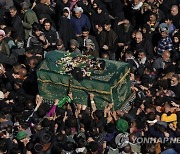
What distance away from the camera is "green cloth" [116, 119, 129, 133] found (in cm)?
1440

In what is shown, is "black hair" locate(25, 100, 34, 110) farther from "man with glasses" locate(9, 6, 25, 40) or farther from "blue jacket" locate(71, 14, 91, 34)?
"blue jacket" locate(71, 14, 91, 34)

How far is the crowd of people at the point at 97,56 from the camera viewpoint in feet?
46.9

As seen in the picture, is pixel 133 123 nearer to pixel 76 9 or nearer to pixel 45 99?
pixel 45 99

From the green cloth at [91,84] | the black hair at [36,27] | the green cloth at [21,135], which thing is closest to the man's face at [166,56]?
the green cloth at [91,84]

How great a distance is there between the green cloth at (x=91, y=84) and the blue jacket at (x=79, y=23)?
2.26m

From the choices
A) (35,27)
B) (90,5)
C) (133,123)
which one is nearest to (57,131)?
(133,123)

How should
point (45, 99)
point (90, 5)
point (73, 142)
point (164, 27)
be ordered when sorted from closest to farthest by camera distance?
point (73, 142)
point (45, 99)
point (164, 27)
point (90, 5)

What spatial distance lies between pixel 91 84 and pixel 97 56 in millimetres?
1893

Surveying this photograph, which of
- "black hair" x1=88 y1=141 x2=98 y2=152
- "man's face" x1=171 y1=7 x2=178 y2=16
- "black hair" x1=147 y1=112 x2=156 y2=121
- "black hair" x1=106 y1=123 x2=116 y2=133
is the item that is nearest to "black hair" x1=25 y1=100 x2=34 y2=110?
"black hair" x1=106 y1=123 x2=116 y2=133

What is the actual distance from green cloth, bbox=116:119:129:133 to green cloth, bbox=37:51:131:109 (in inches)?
30.6

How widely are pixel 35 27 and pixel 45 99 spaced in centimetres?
236

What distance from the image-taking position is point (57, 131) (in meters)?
14.6

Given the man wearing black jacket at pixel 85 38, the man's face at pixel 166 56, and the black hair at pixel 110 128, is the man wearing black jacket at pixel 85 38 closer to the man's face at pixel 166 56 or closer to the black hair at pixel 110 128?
the man's face at pixel 166 56

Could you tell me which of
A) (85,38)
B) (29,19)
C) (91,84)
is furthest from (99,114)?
(29,19)
